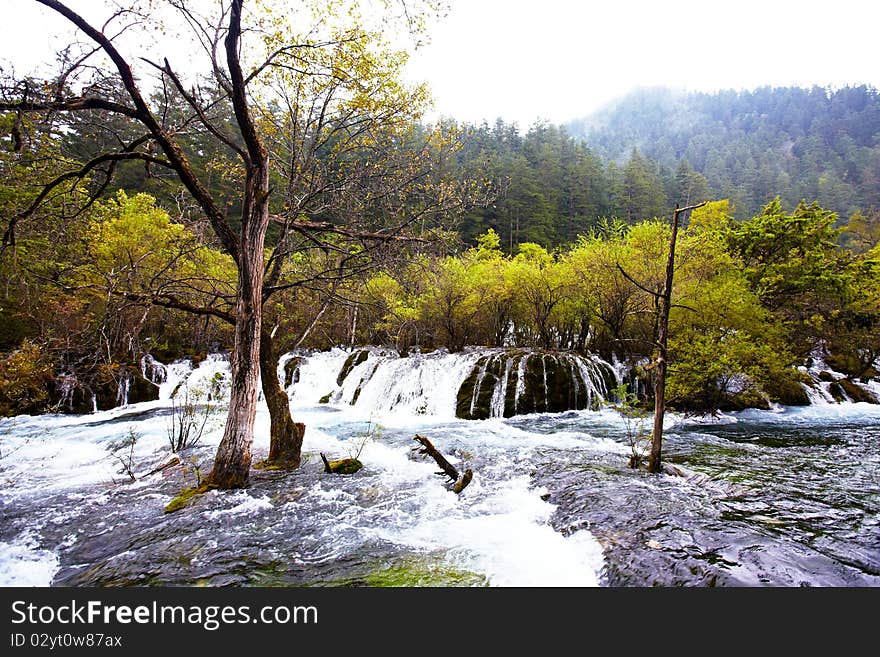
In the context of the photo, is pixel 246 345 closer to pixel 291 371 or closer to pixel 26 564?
pixel 26 564

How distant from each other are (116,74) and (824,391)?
73.4ft

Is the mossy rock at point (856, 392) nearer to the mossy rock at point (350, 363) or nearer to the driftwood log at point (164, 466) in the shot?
the mossy rock at point (350, 363)

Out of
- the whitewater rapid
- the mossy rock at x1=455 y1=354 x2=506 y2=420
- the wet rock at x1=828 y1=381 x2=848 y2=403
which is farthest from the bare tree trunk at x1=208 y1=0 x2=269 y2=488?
the wet rock at x1=828 y1=381 x2=848 y2=403

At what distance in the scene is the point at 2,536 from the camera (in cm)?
459

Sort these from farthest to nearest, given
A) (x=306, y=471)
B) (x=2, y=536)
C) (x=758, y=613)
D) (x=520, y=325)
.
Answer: (x=520, y=325)
(x=306, y=471)
(x=2, y=536)
(x=758, y=613)

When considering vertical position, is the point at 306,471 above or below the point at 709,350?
below

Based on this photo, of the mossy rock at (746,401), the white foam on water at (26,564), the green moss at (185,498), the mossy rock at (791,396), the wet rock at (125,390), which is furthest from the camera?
the mossy rock at (791,396)

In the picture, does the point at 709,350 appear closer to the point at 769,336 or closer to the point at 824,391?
the point at 769,336

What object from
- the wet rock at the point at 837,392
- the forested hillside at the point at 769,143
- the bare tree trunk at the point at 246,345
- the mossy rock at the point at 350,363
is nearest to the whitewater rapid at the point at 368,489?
the bare tree trunk at the point at 246,345

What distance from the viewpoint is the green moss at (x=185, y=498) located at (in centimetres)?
509

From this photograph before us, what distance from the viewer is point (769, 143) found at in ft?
298

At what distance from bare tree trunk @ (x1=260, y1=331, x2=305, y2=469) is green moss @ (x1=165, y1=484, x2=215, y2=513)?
138 cm

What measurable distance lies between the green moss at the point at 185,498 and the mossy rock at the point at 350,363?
12.4 metres

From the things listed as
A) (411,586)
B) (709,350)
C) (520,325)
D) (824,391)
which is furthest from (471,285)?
(411,586)
